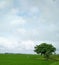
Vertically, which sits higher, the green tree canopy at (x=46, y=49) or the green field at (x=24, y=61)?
the green tree canopy at (x=46, y=49)

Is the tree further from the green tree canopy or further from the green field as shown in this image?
the green field

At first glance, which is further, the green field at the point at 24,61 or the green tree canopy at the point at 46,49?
the green tree canopy at the point at 46,49

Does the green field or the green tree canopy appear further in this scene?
the green tree canopy

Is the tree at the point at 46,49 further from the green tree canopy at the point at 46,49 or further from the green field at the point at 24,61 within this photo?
the green field at the point at 24,61

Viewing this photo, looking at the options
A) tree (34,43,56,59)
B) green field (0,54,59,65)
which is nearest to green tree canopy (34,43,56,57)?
tree (34,43,56,59)

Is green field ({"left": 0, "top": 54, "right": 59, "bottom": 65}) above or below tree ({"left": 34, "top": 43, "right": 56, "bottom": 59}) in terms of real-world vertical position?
below

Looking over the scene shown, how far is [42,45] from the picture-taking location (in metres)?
145

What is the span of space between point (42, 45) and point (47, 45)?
316cm

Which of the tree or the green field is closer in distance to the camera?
the green field

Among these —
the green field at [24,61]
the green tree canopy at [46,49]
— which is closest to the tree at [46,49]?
the green tree canopy at [46,49]

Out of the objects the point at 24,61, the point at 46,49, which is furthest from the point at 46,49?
the point at 24,61

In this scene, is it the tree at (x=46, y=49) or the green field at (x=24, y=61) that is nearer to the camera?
the green field at (x=24, y=61)

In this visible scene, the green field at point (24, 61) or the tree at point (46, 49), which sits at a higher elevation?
the tree at point (46, 49)

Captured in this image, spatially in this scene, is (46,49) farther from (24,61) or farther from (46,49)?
(24,61)
